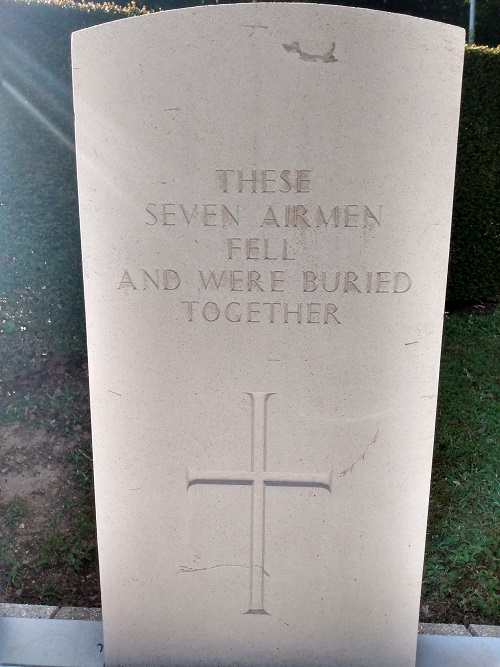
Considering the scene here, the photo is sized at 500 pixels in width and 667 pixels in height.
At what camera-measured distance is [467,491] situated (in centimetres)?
309

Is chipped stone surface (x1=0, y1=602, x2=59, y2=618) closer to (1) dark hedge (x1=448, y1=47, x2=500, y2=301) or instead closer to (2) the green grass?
(2) the green grass

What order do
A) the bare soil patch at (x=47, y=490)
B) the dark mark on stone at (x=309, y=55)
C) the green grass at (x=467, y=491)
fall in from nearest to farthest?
the dark mark on stone at (x=309, y=55)
the green grass at (x=467, y=491)
the bare soil patch at (x=47, y=490)

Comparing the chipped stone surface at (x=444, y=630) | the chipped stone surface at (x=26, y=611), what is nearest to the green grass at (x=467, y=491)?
the chipped stone surface at (x=444, y=630)

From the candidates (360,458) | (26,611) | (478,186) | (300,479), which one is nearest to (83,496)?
(26,611)

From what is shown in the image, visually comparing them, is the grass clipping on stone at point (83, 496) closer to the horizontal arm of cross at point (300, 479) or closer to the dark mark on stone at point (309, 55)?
the horizontal arm of cross at point (300, 479)

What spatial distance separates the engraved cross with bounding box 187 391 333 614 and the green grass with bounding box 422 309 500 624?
1081 mm

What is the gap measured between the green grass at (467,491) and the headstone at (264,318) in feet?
2.36

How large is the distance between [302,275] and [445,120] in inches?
21.8

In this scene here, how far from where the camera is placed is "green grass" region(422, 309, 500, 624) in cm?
249

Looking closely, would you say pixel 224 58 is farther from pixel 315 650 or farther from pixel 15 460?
pixel 15 460

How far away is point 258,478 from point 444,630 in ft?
3.22

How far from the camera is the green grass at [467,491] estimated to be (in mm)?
2490

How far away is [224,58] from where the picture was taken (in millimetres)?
1500

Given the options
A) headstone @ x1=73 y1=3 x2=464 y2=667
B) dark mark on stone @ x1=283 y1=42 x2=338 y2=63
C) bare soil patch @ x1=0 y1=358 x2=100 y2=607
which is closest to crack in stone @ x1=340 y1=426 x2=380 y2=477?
headstone @ x1=73 y1=3 x2=464 y2=667
